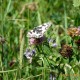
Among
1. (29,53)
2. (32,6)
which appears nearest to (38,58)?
(29,53)

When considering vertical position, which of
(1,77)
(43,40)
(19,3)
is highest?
(19,3)

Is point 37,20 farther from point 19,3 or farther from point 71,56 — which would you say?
point 71,56

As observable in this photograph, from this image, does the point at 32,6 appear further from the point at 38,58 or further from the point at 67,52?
the point at 67,52

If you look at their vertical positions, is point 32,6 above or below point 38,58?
above

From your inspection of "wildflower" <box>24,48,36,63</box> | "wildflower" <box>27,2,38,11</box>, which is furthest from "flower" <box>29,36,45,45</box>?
"wildflower" <box>27,2,38,11</box>

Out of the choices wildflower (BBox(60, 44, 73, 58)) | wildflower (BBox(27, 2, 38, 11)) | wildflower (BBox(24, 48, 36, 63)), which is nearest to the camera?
wildflower (BBox(60, 44, 73, 58))

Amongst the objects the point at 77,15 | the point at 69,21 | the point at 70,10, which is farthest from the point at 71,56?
the point at 70,10

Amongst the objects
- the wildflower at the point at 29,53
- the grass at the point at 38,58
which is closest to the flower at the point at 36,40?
the grass at the point at 38,58

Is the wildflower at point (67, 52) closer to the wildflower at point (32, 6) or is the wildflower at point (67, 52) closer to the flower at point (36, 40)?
the flower at point (36, 40)

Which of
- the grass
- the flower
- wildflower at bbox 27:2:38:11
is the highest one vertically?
wildflower at bbox 27:2:38:11

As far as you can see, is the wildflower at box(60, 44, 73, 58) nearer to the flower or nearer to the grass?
the grass

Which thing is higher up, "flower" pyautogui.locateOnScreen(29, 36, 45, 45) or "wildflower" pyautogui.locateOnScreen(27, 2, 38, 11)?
"wildflower" pyautogui.locateOnScreen(27, 2, 38, 11)
